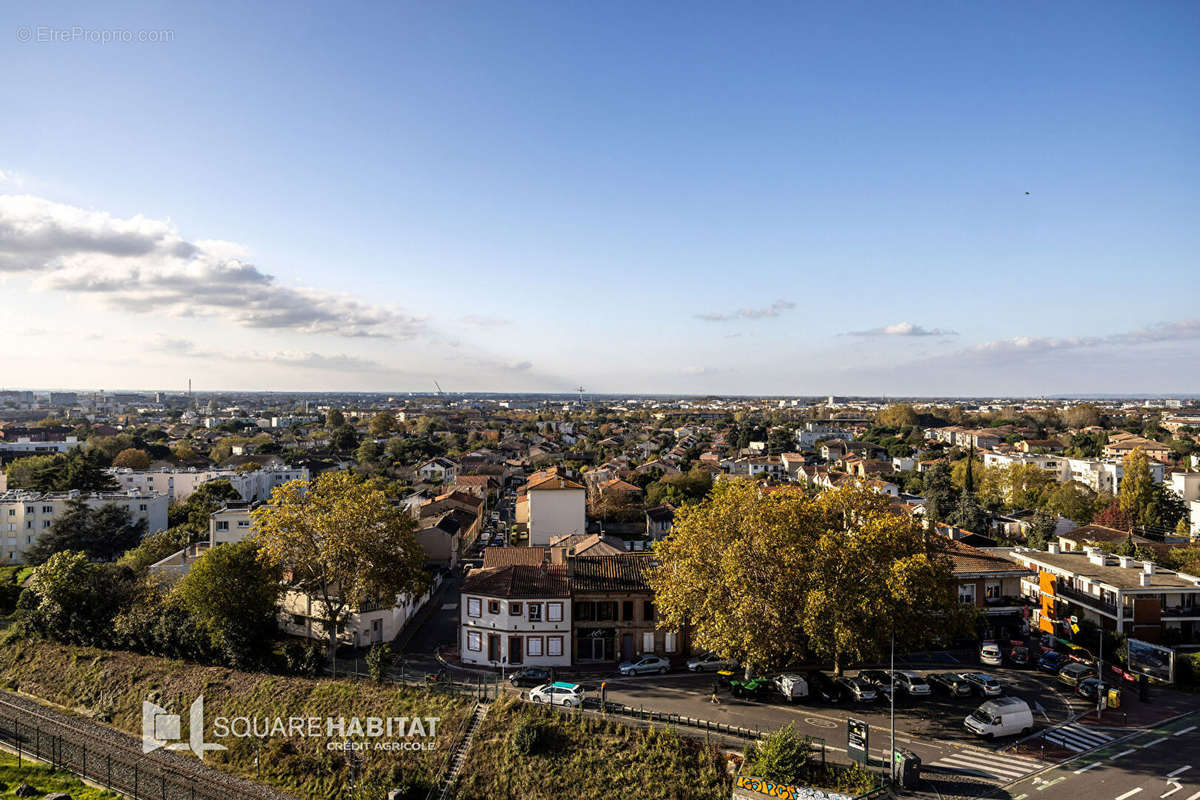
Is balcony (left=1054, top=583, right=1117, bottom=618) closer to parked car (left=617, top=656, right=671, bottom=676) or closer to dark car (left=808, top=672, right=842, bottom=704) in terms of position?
dark car (left=808, top=672, right=842, bottom=704)

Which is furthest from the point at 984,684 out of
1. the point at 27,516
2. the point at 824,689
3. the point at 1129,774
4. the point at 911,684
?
the point at 27,516

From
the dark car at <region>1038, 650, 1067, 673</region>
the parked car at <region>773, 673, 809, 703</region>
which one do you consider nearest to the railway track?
the parked car at <region>773, 673, 809, 703</region>

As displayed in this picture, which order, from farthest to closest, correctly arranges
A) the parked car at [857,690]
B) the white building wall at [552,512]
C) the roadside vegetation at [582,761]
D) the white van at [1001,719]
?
1. the white building wall at [552,512]
2. the parked car at [857,690]
3. the white van at [1001,719]
4. the roadside vegetation at [582,761]

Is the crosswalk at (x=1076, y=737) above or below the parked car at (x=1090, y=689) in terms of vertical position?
below

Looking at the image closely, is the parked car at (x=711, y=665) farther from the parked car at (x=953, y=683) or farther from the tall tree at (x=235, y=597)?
the tall tree at (x=235, y=597)

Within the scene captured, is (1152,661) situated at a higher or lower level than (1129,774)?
higher

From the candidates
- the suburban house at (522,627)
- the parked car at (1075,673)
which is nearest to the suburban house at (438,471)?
the suburban house at (522,627)

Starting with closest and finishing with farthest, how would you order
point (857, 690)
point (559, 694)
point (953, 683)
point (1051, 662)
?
point (559, 694) → point (857, 690) → point (953, 683) → point (1051, 662)

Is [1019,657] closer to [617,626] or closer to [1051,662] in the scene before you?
[1051,662]
